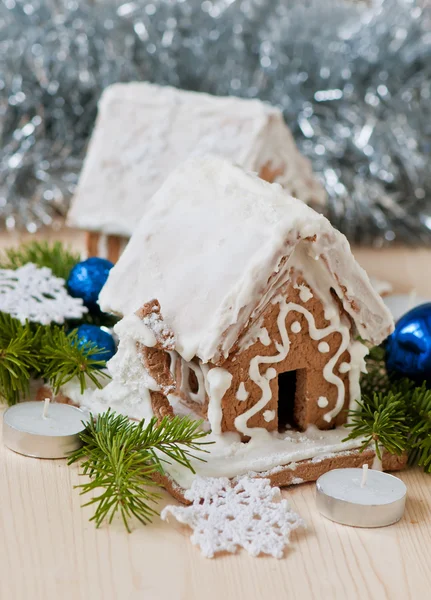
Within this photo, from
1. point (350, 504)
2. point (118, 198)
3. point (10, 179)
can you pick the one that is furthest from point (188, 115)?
point (350, 504)

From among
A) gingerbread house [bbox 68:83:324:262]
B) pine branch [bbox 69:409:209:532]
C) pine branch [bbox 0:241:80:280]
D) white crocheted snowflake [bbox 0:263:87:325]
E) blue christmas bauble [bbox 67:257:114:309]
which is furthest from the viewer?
gingerbread house [bbox 68:83:324:262]

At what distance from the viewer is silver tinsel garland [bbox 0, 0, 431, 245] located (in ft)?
8.63

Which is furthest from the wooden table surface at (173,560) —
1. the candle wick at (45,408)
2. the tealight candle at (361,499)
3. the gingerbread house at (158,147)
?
the gingerbread house at (158,147)

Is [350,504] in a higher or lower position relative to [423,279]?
higher

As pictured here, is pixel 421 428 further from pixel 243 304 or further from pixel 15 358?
pixel 15 358

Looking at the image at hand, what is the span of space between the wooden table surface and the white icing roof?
0.99 metres

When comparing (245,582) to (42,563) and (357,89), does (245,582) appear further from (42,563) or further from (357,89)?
(357,89)

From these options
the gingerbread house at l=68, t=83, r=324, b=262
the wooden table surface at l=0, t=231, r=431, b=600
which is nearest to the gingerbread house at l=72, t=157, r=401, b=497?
the wooden table surface at l=0, t=231, r=431, b=600

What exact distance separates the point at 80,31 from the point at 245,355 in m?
1.58

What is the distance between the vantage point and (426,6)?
104 inches

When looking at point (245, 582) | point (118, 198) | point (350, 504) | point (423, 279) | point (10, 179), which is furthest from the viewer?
point (10, 179)

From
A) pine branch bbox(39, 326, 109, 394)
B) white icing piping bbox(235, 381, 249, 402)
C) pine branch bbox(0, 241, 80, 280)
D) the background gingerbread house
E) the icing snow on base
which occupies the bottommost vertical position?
pine branch bbox(0, 241, 80, 280)

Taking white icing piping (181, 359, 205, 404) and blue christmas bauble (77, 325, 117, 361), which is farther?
blue christmas bauble (77, 325, 117, 361)

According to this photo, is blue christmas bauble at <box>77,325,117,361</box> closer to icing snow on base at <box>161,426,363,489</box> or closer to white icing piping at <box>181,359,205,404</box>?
white icing piping at <box>181,359,205,404</box>
